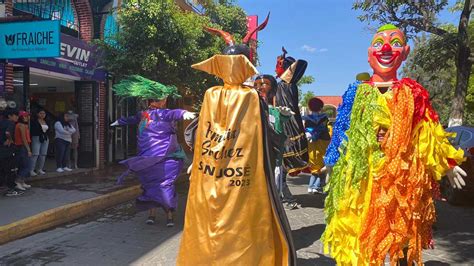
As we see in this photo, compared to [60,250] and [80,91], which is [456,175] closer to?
[60,250]

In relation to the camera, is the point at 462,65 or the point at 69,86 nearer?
the point at 462,65

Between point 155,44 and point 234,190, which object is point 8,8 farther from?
point 234,190

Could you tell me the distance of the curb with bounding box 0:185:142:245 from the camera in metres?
5.61

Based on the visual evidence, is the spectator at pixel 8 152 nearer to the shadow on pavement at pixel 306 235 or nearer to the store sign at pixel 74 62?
the store sign at pixel 74 62

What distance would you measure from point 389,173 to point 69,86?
11.8 meters

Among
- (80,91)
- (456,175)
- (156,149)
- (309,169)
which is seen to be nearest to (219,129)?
(456,175)

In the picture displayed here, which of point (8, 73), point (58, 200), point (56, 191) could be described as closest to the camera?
point (58, 200)

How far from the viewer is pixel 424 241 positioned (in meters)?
3.36

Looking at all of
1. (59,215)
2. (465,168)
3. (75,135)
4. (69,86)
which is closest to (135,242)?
(59,215)

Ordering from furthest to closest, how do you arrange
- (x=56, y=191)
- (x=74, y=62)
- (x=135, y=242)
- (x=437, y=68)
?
(x=437, y=68)
(x=74, y=62)
(x=56, y=191)
(x=135, y=242)

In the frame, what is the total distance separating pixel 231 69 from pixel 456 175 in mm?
1836

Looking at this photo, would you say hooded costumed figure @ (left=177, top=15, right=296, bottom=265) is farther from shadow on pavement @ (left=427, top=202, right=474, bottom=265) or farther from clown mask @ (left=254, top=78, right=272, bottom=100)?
shadow on pavement @ (left=427, top=202, right=474, bottom=265)

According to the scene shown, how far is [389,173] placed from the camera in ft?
10.4

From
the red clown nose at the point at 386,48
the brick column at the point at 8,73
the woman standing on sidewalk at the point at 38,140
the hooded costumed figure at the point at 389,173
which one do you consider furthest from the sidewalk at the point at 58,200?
the red clown nose at the point at 386,48
